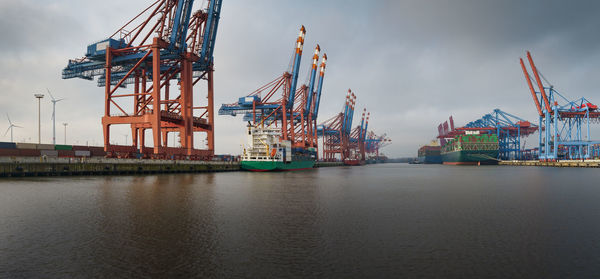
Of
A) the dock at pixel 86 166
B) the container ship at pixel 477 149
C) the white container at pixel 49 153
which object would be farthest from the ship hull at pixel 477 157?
the white container at pixel 49 153

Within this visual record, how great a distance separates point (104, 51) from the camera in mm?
50250

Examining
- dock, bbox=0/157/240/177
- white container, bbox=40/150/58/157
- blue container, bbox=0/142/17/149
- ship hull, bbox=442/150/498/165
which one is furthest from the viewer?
ship hull, bbox=442/150/498/165

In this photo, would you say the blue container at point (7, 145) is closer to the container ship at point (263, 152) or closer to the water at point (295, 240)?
the water at point (295, 240)

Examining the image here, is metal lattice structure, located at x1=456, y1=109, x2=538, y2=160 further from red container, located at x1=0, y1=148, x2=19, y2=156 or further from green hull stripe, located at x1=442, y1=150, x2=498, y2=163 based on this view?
red container, located at x1=0, y1=148, x2=19, y2=156

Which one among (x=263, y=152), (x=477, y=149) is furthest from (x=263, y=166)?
(x=477, y=149)

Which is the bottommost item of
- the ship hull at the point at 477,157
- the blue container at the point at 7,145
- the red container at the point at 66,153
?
the ship hull at the point at 477,157

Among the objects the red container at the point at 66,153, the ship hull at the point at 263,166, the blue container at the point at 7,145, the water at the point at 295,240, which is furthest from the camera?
the ship hull at the point at 263,166

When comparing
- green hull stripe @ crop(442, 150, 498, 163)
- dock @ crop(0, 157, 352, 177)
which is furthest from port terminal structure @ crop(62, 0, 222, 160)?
green hull stripe @ crop(442, 150, 498, 163)

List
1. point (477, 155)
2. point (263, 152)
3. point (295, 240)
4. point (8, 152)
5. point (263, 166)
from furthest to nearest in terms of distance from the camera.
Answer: point (477, 155), point (263, 152), point (263, 166), point (8, 152), point (295, 240)

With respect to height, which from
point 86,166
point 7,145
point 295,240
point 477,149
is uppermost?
point 7,145

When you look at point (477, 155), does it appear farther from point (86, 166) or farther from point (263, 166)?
point (86, 166)

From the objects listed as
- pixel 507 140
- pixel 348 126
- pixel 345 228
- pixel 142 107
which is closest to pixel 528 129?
pixel 507 140

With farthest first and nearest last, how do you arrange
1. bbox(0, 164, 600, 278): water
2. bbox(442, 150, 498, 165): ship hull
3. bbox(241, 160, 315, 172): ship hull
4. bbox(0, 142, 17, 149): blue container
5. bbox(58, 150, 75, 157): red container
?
bbox(442, 150, 498, 165): ship hull
bbox(241, 160, 315, 172): ship hull
bbox(58, 150, 75, 157): red container
bbox(0, 142, 17, 149): blue container
bbox(0, 164, 600, 278): water

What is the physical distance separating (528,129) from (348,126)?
67.0m
